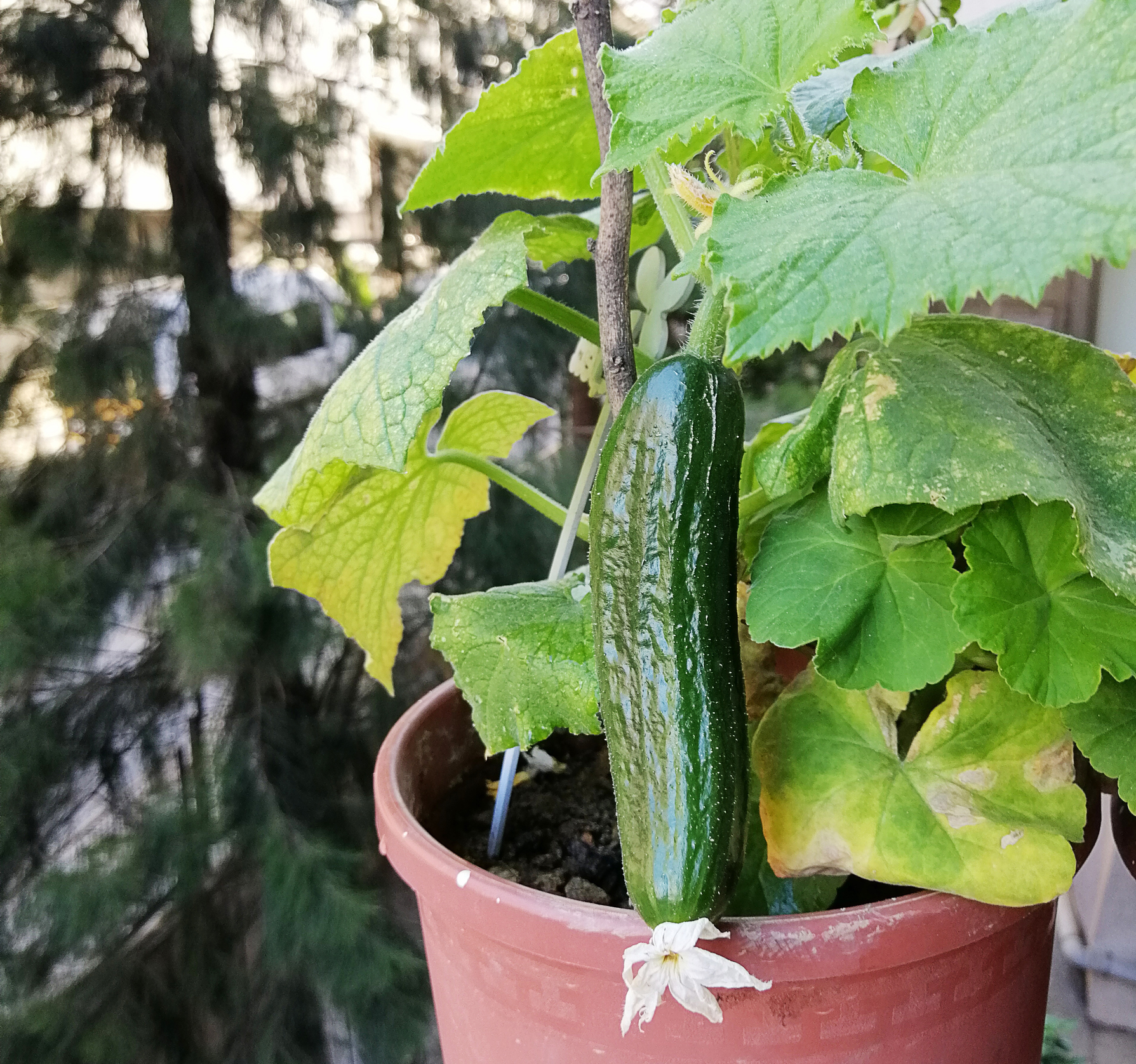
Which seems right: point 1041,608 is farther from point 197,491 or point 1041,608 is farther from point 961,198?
point 197,491

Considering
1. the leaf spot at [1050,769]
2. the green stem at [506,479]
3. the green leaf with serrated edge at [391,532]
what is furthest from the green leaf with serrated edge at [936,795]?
the green leaf with serrated edge at [391,532]

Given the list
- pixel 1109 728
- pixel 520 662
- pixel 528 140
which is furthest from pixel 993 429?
pixel 528 140

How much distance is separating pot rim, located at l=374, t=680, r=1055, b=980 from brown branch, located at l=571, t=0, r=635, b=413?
251 mm

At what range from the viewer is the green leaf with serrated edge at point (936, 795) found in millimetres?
398

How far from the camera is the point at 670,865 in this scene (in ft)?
1.23

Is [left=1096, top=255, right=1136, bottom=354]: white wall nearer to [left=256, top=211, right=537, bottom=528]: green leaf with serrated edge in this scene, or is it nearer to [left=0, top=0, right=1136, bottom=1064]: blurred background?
[left=0, top=0, right=1136, bottom=1064]: blurred background

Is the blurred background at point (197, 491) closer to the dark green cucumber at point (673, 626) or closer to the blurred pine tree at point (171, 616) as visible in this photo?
the blurred pine tree at point (171, 616)

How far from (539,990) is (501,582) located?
33.0 inches

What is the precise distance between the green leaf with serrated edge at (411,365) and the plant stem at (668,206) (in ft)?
0.24

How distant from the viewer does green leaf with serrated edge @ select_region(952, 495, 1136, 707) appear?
0.39 m

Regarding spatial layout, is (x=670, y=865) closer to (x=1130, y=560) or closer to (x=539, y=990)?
(x=539, y=990)

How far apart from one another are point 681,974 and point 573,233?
43cm

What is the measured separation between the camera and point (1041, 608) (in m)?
0.41

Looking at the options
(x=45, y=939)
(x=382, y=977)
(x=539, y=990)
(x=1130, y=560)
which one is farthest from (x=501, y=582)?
(x=1130, y=560)
